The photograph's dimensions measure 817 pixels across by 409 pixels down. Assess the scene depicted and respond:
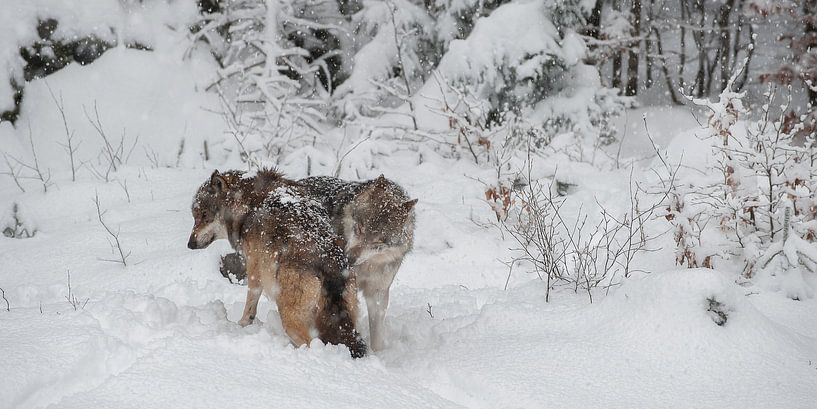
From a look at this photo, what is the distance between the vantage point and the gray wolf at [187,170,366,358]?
399 cm

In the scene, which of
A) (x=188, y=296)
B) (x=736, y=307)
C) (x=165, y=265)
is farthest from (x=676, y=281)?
(x=165, y=265)

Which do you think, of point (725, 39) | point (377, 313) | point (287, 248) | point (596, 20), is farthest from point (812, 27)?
point (287, 248)

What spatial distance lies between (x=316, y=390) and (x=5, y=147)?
31.8ft

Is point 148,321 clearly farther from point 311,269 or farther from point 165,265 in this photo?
point 165,265

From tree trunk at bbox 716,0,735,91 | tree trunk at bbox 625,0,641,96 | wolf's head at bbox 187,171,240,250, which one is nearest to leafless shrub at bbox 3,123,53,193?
wolf's head at bbox 187,171,240,250

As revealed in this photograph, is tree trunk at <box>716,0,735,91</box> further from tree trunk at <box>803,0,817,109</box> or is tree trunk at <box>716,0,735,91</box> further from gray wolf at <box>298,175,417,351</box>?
gray wolf at <box>298,175,417,351</box>

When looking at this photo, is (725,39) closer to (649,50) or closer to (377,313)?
(649,50)

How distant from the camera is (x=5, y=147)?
1054cm

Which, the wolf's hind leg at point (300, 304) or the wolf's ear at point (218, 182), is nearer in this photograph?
the wolf's hind leg at point (300, 304)

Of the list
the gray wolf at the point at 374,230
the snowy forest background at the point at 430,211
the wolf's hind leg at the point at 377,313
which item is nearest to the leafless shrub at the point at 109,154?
the snowy forest background at the point at 430,211

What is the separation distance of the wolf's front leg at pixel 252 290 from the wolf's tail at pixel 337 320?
0.71 meters

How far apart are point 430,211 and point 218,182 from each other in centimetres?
367

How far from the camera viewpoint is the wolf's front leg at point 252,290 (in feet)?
14.7

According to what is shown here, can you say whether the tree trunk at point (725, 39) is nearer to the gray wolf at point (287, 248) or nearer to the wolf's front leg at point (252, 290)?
the gray wolf at point (287, 248)
